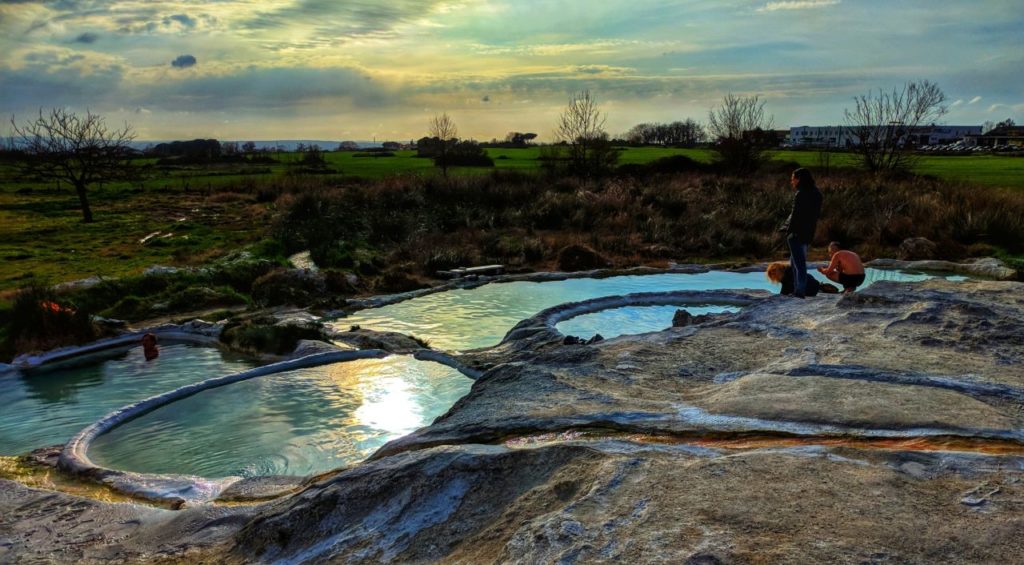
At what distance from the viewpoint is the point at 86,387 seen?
8273mm

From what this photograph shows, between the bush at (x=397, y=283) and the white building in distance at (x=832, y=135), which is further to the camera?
the white building in distance at (x=832, y=135)

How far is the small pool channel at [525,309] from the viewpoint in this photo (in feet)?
31.4

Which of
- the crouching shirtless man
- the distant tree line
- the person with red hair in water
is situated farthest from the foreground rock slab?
the distant tree line

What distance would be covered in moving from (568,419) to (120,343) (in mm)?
8388

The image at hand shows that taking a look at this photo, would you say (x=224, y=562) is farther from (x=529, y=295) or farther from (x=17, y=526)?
(x=529, y=295)

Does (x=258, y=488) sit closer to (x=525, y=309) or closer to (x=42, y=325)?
(x=525, y=309)

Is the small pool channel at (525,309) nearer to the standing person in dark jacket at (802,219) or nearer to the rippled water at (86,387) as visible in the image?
the standing person in dark jacket at (802,219)

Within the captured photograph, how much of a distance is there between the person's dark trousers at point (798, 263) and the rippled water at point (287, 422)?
448cm

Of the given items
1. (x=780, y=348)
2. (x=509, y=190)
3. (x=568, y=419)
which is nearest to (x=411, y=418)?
(x=568, y=419)

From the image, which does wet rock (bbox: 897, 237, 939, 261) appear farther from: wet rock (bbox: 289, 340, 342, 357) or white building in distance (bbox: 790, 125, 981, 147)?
white building in distance (bbox: 790, 125, 981, 147)

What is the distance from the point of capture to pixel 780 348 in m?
5.52

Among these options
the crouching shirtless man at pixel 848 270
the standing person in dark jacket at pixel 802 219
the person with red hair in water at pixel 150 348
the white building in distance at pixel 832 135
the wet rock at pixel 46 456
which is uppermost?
the white building in distance at pixel 832 135

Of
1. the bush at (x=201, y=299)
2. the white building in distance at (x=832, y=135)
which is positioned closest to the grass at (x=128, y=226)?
the bush at (x=201, y=299)

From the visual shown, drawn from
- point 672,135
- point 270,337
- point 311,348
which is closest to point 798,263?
point 311,348
